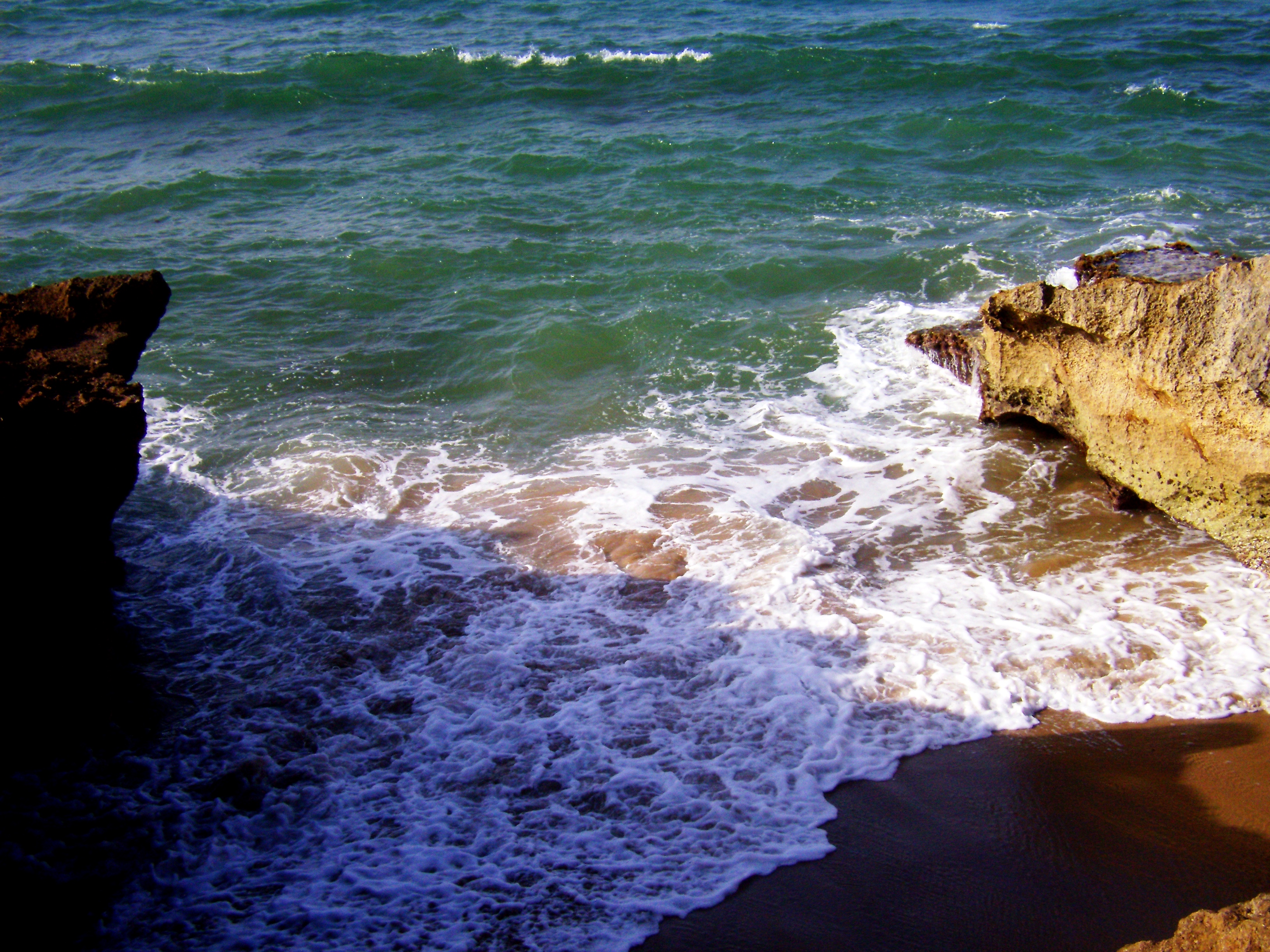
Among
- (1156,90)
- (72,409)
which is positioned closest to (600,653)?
(72,409)

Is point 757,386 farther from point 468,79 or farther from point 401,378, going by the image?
point 468,79

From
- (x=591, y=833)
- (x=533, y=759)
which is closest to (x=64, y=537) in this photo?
(x=533, y=759)

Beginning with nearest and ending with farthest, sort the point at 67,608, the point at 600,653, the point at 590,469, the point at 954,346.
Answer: the point at 67,608, the point at 600,653, the point at 590,469, the point at 954,346

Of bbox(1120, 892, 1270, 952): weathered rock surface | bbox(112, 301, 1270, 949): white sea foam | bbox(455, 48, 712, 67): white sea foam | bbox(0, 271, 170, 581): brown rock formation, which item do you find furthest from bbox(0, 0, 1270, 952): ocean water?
bbox(1120, 892, 1270, 952): weathered rock surface

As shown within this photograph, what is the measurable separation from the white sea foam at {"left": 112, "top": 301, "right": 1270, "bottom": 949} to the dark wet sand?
14 cm

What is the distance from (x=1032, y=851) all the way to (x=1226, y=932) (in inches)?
53.1

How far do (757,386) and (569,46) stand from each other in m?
13.7

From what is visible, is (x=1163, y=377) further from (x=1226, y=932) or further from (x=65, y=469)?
(x=65, y=469)

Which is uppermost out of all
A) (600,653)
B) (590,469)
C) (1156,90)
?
(1156,90)

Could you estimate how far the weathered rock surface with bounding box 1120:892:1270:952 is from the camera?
2.61 m

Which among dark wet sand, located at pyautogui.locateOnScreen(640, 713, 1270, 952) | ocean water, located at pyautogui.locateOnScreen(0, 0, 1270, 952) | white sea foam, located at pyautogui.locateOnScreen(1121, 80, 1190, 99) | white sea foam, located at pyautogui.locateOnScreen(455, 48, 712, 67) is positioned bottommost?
dark wet sand, located at pyautogui.locateOnScreen(640, 713, 1270, 952)

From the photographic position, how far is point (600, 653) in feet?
17.7

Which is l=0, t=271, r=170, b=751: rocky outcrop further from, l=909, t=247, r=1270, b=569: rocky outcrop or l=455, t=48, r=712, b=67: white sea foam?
l=455, t=48, r=712, b=67: white sea foam

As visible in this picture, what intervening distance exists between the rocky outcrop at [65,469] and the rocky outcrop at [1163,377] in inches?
226
